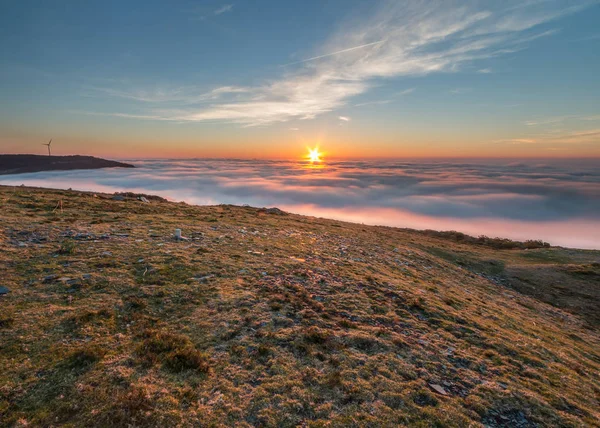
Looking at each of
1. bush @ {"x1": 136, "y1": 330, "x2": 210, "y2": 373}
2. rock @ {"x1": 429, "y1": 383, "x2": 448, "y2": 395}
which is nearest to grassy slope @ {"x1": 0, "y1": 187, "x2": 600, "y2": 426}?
bush @ {"x1": 136, "y1": 330, "x2": 210, "y2": 373}

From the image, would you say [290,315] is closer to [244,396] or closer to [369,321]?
[369,321]

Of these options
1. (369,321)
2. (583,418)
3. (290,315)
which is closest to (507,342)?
(583,418)

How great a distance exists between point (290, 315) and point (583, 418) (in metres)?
8.56

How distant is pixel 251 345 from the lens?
804cm

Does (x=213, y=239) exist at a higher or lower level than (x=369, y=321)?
higher

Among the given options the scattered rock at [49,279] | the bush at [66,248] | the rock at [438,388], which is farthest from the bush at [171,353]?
the bush at [66,248]

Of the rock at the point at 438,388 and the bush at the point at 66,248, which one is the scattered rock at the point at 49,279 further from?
the rock at the point at 438,388

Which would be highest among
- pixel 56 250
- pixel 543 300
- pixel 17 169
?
pixel 17 169

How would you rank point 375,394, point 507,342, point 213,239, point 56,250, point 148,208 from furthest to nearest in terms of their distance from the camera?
point 148,208 < point 213,239 < point 56,250 < point 507,342 < point 375,394

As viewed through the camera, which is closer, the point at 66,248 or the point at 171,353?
the point at 171,353

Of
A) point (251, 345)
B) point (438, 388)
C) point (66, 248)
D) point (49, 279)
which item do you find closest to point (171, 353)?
point (251, 345)

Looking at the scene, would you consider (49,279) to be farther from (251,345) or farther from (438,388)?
(438,388)

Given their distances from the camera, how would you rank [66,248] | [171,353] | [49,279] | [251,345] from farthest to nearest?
[66,248] → [49,279] → [251,345] → [171,353]

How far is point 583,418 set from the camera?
7.29 meters
